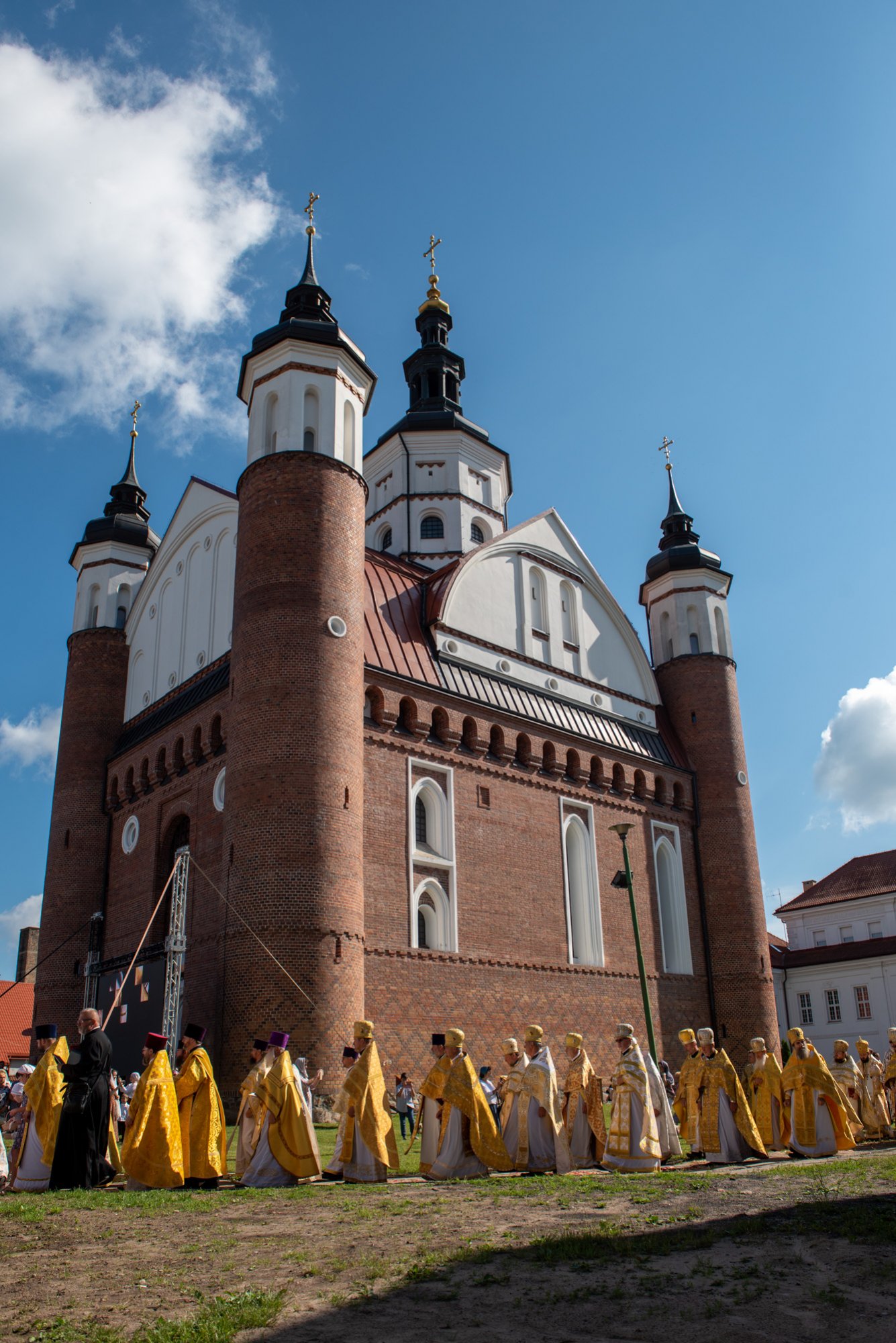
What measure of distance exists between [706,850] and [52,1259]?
87.8 feet

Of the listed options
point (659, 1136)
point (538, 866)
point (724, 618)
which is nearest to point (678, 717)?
point (724, 618)

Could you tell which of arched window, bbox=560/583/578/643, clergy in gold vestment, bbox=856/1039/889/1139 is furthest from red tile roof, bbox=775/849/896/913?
clergy in gold vestment, bbox=856/1039/889/1139

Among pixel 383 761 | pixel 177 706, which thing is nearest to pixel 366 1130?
pixel 383 761

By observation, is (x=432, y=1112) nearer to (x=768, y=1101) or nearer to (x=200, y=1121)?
(x=200, y=1121)

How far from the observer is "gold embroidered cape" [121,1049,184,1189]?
1006cm

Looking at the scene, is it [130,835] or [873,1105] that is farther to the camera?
[130,835]

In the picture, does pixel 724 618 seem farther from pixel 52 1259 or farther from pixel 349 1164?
pixel 52 1259

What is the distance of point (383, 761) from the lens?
23.3 metres

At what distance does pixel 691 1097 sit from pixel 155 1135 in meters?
6.88

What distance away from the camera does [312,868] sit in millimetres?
19812

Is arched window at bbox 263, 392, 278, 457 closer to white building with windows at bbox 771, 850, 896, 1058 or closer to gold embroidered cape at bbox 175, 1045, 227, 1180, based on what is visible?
gold embroidered cape at bbox 175, 1045, 227, 1180

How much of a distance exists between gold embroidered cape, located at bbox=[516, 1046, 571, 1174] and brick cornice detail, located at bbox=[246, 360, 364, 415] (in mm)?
16977

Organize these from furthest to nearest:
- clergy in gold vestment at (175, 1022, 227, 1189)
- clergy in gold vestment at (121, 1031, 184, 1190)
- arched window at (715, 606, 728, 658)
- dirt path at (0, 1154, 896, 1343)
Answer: arched window at (715, 606, 728, 658) → clergy in gold vestment at (175, 1022, 227, 1189) → clergy in gold vestment at (121, 1031, 184, 1190) → dirt path at (0, 1154, 896, 1343)

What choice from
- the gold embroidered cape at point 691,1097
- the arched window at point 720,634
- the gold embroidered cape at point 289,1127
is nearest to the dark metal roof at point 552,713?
the arched window at point 720,634
